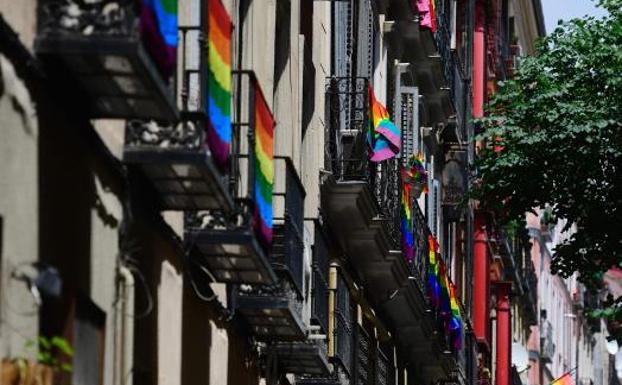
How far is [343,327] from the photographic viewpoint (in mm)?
26984

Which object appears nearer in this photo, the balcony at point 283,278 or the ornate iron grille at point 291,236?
the balcony at point 283,278

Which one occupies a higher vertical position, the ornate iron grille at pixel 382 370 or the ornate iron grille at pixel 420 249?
the ornate iron grille at pixel 420 249

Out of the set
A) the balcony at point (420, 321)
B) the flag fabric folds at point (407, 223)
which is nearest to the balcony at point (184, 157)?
the flag fabric folds at point (407, 223)

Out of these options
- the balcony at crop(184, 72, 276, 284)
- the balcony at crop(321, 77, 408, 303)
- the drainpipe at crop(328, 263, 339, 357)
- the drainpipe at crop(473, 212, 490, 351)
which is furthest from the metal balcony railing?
the drainpipe at crop(473, 212, 490, 351)

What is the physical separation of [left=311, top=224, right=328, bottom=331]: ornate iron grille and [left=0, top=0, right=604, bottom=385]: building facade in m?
0.05

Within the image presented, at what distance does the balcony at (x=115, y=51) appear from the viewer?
13219 mm

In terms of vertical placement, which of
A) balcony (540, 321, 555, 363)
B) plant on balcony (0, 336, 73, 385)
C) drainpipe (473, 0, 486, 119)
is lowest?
plant on balcony (0, 336, 73, 385)

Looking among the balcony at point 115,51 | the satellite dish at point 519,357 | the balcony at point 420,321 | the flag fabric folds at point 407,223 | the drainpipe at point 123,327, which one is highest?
the satellite dish at point 519,357

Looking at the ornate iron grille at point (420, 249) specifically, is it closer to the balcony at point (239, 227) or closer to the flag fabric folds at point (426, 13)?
the flag fabric folds at point (426, 13)

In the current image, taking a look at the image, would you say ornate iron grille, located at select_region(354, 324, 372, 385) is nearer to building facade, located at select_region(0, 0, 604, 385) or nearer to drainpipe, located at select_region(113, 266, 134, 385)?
building facade, located at select_region(0, 0, 604, 385)

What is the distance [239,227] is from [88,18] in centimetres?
488

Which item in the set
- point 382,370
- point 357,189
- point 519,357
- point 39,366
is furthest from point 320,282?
point 519,357

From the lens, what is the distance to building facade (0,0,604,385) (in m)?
13.4

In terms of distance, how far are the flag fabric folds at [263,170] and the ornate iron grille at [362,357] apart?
1012cm
